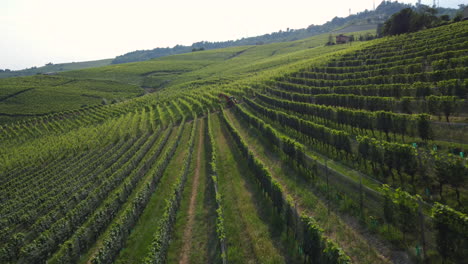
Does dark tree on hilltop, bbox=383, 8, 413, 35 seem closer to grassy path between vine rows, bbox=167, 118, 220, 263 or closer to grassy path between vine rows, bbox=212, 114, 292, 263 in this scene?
grassy path between vine rows, bbox=212, 114, 292, 263

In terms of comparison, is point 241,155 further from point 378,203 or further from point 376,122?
point 378,203

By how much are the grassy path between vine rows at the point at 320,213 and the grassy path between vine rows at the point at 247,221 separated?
2.69 m

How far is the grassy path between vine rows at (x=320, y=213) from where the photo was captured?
14968 millimetres

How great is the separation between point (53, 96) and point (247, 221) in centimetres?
14950

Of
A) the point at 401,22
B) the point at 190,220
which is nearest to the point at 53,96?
the point at 190,220

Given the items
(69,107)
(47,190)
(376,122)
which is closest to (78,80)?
(69,107)

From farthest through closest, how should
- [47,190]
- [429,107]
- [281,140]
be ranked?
[47,190] < [281,140] < [429,107]

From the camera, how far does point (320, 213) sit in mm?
19609

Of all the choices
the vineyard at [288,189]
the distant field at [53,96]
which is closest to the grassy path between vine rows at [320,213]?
the vineyard at [288,189]

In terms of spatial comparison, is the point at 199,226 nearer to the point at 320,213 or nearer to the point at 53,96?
the point at 320,213

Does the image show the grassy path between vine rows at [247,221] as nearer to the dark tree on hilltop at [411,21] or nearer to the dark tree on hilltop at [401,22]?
the dark tree on hilltop at [411,21]

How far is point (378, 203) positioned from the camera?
1677 centimetres

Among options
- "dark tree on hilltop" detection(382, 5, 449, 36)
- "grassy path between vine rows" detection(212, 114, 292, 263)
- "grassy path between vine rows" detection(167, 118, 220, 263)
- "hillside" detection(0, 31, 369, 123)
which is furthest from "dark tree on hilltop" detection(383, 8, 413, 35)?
"grassy path between vine rows" detection(167, 118, 220, 263)

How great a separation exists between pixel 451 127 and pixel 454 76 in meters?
15.5
